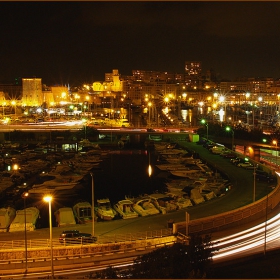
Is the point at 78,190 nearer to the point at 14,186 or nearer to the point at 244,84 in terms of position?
the point at 14,186

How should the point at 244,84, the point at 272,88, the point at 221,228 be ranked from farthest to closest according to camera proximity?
the point at 244,84
the point at 272,88
the point at 221,228

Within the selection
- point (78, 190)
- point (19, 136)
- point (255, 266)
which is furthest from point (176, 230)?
point (19, 136)

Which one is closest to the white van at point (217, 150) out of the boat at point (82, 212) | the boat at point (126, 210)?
the boat at point (126, 210)

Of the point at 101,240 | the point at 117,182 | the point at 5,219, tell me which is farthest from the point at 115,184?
the point at 101,240

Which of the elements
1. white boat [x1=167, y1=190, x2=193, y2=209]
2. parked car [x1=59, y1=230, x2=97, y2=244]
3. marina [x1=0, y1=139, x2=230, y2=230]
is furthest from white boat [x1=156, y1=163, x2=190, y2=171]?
parked car [x1=59, y1=230, x2=97, y2=244]

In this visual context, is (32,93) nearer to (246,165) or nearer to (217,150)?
(217,150)

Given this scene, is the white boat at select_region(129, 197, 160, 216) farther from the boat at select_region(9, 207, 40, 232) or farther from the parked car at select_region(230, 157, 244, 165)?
the parked car at select_region(230, 157, 244, 165)
